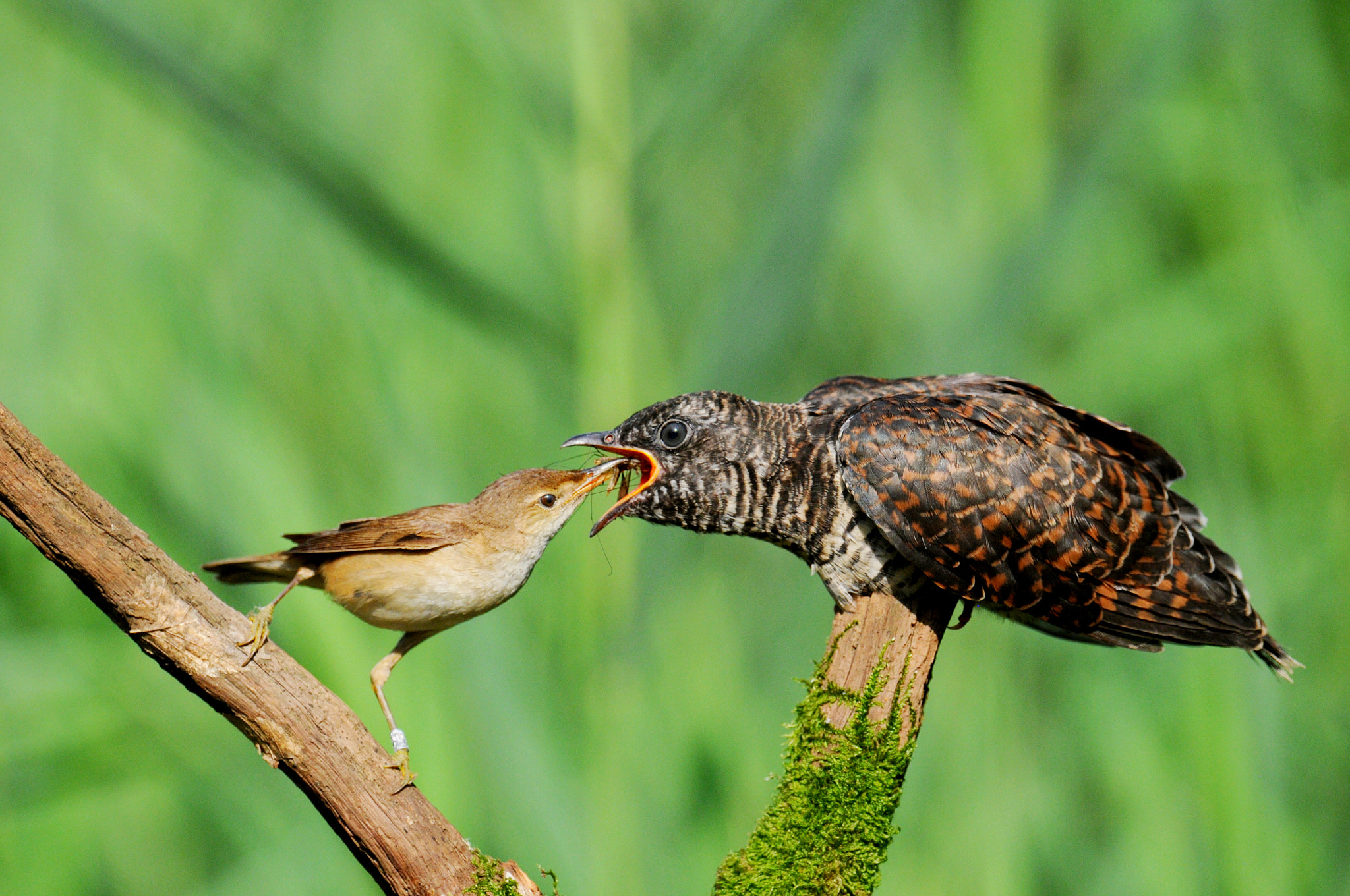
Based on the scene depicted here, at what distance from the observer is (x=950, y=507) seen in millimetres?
2094

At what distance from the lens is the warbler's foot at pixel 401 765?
1490mm

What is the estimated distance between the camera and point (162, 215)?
3062 mm

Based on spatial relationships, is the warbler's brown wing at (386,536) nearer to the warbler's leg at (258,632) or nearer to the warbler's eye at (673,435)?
the warbler's leg at (258,632)

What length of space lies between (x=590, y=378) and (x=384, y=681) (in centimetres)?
140

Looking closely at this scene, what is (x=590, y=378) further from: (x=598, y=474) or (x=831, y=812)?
(x=831, y=812)

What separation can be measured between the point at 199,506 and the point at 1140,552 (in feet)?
8.14

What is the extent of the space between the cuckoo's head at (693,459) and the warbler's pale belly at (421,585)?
1.79 feet

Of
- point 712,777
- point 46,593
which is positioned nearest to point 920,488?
point 712,777

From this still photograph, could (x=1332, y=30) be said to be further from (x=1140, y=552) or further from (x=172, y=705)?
(x=172, y=705)

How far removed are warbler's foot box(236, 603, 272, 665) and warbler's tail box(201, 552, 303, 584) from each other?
23 centimetres

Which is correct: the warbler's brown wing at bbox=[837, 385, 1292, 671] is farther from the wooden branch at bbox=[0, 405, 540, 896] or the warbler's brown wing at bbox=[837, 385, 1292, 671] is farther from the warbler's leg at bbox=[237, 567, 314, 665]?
the warbler's leg at bbox=[237, 567, 314, 665]

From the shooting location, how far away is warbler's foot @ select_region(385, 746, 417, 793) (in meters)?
1.49

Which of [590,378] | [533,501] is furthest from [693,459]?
[590,378]

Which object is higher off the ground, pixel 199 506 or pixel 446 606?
pixel 199 506
